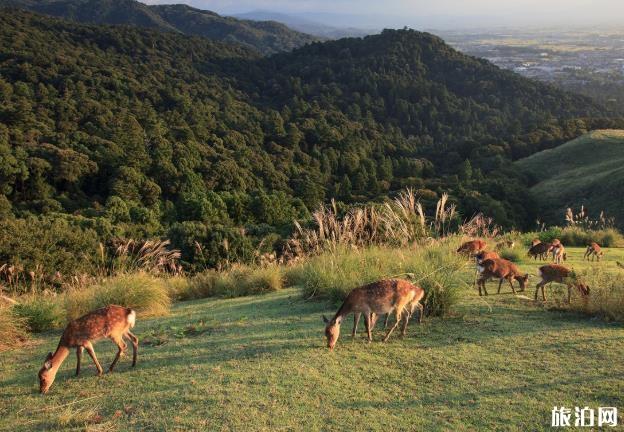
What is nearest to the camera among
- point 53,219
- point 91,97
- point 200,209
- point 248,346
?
point 248,346

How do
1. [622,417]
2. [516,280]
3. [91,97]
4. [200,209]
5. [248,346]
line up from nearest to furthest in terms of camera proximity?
[622,417] < [248,346] < [516,280] < [200,209] < [91,97]

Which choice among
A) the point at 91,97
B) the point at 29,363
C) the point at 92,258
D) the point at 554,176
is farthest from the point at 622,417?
the point at 91,97

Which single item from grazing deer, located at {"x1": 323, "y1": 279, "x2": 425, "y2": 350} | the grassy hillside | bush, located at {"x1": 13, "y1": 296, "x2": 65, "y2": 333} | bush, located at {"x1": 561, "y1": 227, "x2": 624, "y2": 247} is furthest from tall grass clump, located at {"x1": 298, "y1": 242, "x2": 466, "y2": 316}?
the grassy hillside

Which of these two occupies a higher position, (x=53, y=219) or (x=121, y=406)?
(x=121, y=406)

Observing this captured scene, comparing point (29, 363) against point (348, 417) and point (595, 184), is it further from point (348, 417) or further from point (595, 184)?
point (595, 184)

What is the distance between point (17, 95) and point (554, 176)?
1944 inches

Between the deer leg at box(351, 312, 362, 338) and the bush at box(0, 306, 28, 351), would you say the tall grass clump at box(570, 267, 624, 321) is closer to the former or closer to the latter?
the deer leg at box(351, 312, 362, 338)

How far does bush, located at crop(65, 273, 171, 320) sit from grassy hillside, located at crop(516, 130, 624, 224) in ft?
91.2

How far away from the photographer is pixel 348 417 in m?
3.75

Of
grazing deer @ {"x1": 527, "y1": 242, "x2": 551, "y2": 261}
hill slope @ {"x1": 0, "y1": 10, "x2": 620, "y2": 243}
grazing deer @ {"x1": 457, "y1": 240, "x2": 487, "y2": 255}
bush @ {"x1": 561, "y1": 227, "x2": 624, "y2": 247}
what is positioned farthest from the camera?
hill slope @ {"x1": 0, "y1": 10, "x2": 620, "y2": 243}

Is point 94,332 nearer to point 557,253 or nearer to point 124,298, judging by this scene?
point 124,298

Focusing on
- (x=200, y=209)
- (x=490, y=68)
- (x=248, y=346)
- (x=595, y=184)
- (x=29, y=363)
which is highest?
(x=490, y=68)

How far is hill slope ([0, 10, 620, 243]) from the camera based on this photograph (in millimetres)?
36219

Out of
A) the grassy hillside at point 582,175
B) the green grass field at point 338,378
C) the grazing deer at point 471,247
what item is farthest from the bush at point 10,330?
the grassy hillside at point 582,175
